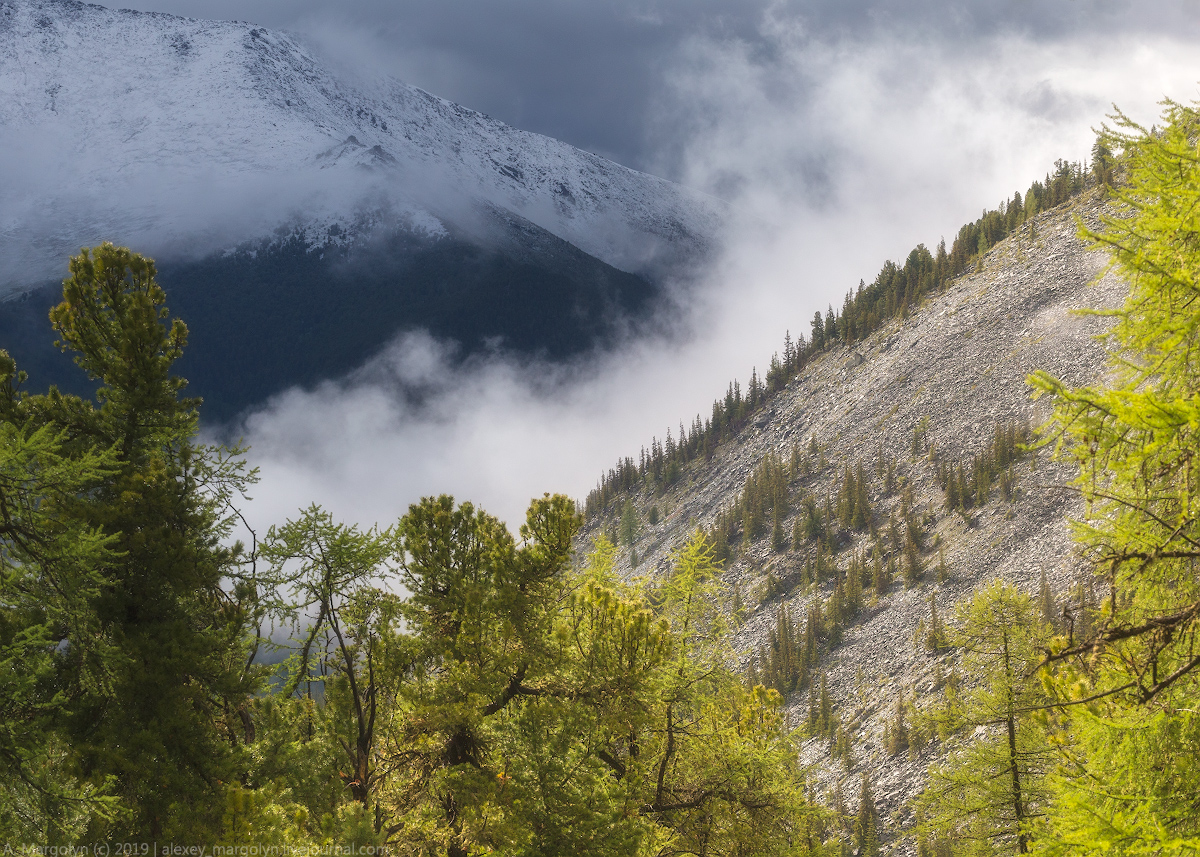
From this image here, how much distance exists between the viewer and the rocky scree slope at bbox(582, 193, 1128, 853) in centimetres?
10538

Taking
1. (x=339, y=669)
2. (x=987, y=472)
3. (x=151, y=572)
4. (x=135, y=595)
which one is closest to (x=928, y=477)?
(x=987, y=472)

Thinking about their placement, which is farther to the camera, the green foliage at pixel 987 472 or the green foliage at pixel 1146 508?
the green foliage at pixel 987 472

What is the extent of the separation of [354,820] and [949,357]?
182 meters

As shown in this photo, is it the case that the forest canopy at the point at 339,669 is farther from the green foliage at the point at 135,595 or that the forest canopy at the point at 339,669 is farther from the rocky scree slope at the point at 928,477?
the rocky scree slope at the point at 928,477

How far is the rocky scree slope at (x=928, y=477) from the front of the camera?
105m

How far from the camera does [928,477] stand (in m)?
152

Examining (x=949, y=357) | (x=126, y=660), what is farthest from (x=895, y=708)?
(x=126, y=660)

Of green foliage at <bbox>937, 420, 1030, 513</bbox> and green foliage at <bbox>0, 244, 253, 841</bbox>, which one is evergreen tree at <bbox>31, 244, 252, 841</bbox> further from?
green foliage at <bbox>937, 420, 1030, 513</bbox>

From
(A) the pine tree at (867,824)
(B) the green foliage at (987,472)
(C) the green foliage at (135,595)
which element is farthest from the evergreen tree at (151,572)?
(B) the green foliage at (987,472)

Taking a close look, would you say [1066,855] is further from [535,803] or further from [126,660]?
[126,660]

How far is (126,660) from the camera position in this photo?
10.6 m

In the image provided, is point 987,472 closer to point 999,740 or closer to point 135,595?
point 999,740

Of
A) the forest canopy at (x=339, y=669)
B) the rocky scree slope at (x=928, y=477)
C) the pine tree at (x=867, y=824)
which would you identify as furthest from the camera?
the rocky scree slope at (x=928, y=477)

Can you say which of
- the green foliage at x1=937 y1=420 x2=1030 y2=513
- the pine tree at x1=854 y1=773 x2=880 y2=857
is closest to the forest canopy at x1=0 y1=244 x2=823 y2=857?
the pine tree at x1=854 y1=773 x2=880 y2=857
